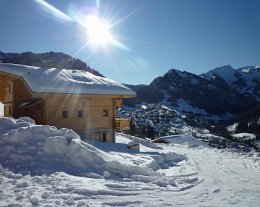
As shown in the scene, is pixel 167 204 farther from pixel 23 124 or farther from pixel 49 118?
pixel 49 118

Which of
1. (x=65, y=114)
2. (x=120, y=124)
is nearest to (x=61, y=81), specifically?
(x=65, y=114)

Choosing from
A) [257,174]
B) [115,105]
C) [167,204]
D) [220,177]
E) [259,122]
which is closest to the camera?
[167,204]

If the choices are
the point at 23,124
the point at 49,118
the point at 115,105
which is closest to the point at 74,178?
the point at 23,124

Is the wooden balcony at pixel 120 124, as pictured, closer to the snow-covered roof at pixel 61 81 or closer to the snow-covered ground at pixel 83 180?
the snow-covered roof at pixel 61 81

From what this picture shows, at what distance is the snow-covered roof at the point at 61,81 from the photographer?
834 inches

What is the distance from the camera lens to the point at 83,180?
10203mm

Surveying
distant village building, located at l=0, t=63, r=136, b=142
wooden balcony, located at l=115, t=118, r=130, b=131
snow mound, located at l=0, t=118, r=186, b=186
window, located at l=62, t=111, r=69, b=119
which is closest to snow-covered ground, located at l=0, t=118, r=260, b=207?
snow mound, located at l=0, t=118, r=186, b=186

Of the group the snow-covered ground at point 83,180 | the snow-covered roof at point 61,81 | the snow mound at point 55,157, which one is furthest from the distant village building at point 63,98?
the snow mound at point 55,157

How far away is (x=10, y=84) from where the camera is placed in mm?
22875

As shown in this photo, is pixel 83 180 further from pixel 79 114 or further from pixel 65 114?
pixel 79 114

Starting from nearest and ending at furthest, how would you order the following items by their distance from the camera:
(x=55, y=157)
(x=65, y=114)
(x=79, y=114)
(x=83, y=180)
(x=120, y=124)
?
1. (x=83, y=180)
2. (x=55, y=157)
3. (x=65, y=114)
4. (x=79, y=114)
5. (x=120, y=124)

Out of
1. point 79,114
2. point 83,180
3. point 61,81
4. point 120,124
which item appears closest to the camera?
point 83,180

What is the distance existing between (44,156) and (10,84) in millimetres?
12839

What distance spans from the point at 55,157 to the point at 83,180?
2081 mm
